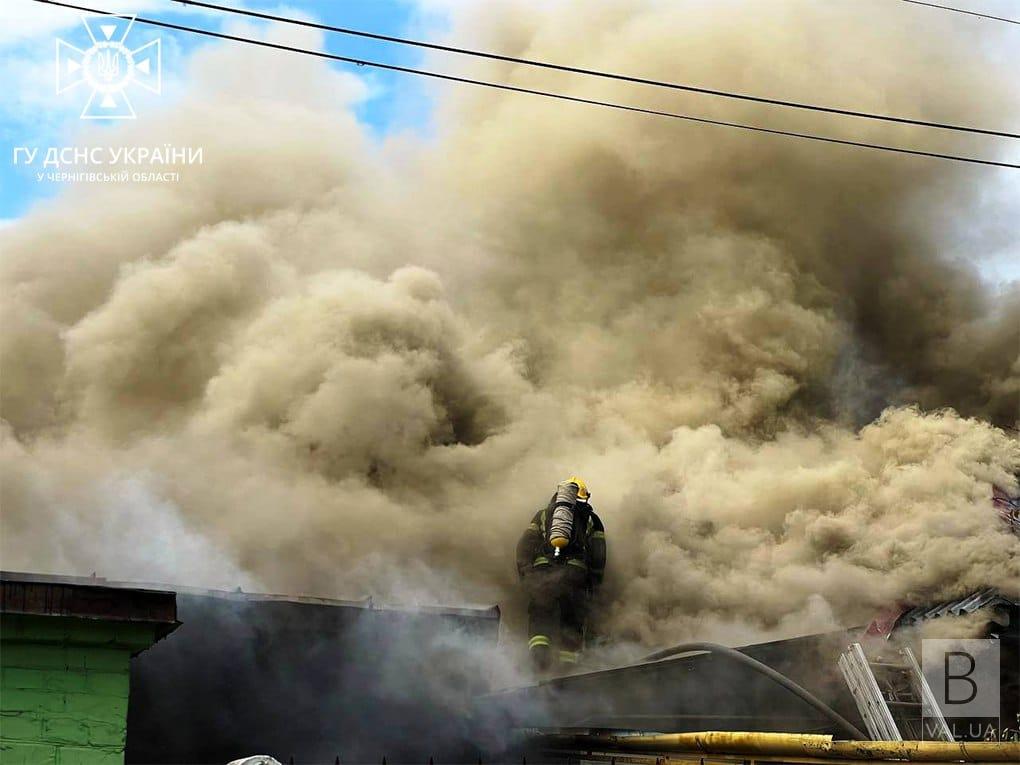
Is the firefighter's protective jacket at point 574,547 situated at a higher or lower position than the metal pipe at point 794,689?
higher

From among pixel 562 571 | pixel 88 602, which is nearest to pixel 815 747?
pixel 88 602

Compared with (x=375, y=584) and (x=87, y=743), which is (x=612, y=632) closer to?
A: (x=375, y=584)

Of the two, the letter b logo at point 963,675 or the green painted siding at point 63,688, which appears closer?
the green painted siding at point 63,688

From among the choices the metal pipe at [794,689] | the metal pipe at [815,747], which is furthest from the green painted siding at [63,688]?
the metal pipe at [794,689]


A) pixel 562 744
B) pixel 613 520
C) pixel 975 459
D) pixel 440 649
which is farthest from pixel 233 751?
pixel 975 459

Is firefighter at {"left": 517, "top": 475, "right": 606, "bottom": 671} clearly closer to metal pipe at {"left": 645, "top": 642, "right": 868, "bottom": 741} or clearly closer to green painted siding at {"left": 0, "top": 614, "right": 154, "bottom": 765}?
metal pipe at {"left": 645, "top": 642, "right": 868, "bottom": 741}

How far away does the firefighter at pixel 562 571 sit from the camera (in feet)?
54.6

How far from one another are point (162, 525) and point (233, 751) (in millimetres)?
6903

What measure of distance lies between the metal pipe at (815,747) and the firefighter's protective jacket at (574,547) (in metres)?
6.44

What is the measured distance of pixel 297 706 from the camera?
1343 cm

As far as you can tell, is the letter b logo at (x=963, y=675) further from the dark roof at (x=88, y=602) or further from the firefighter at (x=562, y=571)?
the dark roof at (x=88, y=602)

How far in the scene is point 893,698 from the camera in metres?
10.4

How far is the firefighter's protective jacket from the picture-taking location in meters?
17.2
